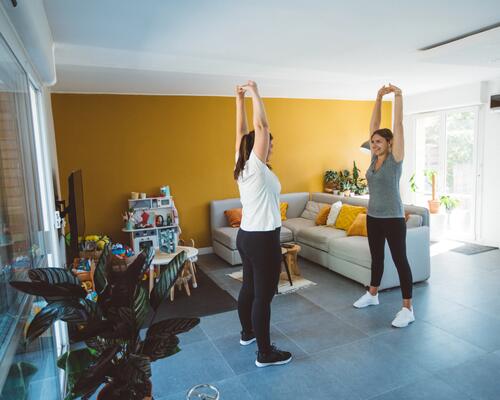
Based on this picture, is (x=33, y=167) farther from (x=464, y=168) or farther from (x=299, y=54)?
(x=464, y=168)

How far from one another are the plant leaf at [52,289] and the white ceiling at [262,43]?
87.1 inches

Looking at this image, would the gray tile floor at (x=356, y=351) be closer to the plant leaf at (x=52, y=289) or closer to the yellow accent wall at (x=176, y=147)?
the plant leaf at (x=52, y=289)

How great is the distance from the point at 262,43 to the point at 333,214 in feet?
8.62

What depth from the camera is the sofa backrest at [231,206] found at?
580 cm

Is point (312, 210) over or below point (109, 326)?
below

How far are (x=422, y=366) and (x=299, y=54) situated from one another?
10.2ft

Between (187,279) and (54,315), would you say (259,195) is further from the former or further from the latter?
(187,279)

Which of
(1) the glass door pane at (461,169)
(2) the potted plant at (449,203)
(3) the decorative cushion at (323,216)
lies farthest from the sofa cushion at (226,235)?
(1) the glass door pane at (461,169)

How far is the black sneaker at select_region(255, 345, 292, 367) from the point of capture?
265 centimetres

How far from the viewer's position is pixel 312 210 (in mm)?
6125

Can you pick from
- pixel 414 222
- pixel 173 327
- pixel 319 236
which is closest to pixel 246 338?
pixel 173 327

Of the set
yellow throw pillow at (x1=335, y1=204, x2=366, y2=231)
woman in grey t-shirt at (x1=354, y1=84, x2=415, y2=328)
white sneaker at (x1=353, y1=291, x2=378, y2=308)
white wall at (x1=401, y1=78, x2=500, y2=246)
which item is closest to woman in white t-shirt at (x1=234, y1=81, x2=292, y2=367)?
woman in grey t-shirt at (x1=354, y1=84, x2=415, y2=328)

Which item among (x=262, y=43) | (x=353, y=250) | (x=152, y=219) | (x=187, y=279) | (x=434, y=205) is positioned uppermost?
(x=262, y=43)

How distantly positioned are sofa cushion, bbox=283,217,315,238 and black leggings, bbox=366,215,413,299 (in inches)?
84.7
